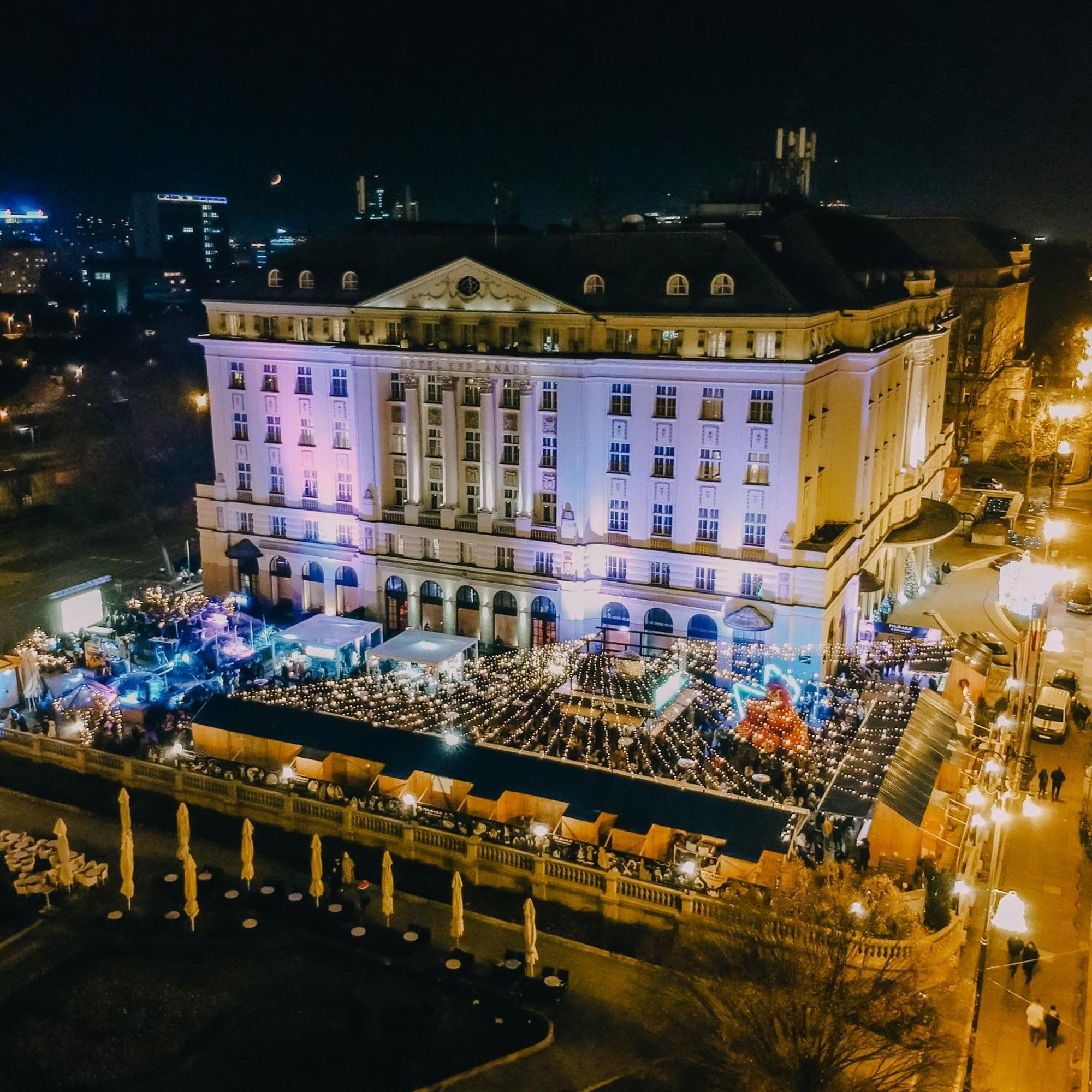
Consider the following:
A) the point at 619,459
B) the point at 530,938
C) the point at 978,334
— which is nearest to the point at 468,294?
the point at 619,459

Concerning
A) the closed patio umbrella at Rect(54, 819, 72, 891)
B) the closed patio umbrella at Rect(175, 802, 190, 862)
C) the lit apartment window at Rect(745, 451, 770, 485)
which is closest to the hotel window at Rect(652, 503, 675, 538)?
the lit apartment window at Rect(745, 451, 770, 485)

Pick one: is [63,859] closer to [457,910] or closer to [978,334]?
[457,910]

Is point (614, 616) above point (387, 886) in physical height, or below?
above

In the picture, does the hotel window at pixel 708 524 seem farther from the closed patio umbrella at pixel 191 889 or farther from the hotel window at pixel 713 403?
the closed patio umbrella at pixel 191 889

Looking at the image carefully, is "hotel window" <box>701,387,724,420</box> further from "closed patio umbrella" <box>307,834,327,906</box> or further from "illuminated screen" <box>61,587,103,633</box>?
"illuminated screen" <box>61,587,103,633</box>

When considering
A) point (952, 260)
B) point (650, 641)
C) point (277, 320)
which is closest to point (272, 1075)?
point (650, 641)
